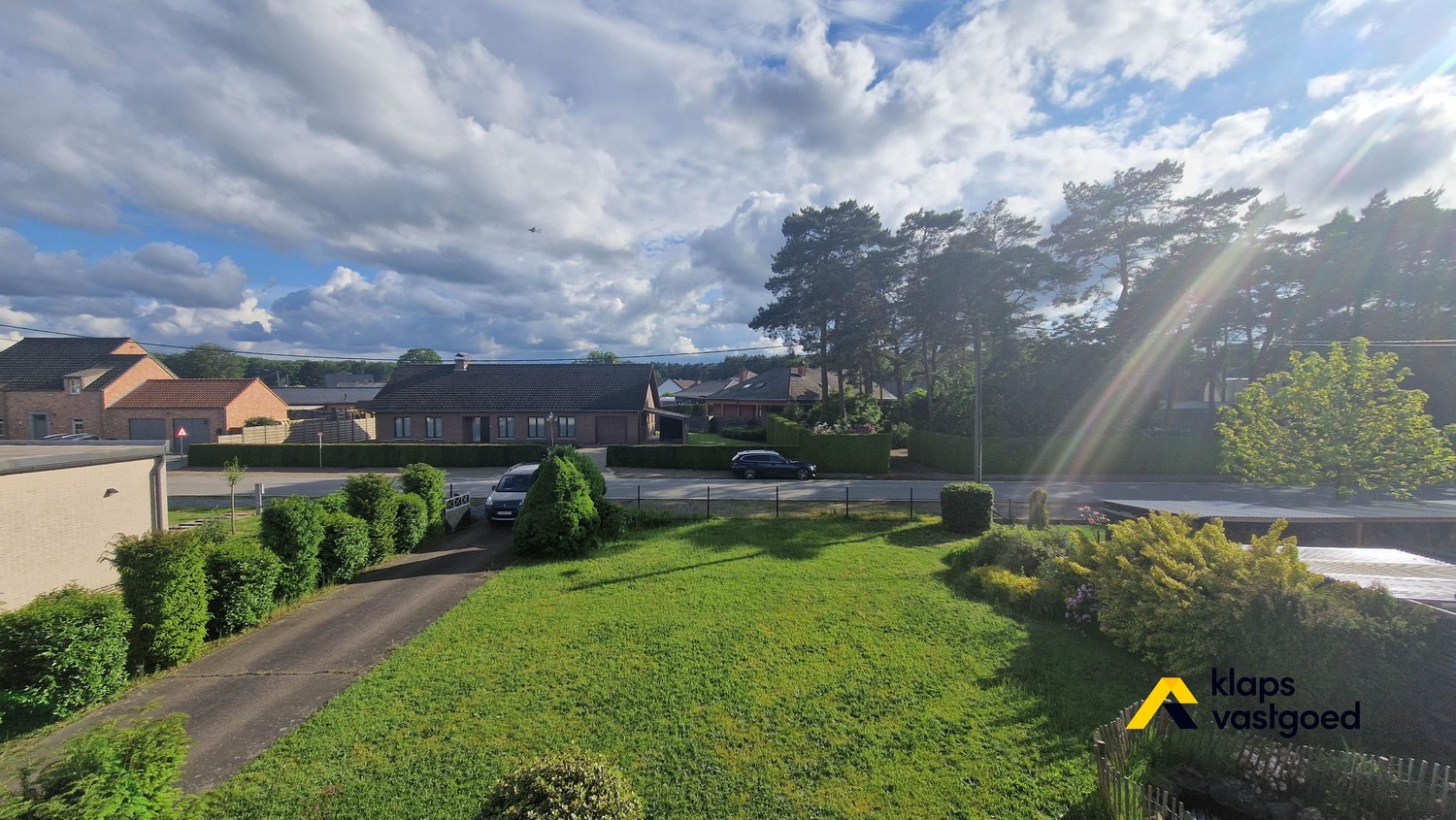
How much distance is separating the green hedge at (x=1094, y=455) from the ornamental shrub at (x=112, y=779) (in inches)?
1064

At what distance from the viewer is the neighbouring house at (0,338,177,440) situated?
108 ft

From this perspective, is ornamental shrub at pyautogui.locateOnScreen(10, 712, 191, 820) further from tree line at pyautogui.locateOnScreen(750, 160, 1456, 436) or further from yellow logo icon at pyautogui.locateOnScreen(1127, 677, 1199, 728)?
tree line at pyautogui.locateOnScreen(750, 160, 1456, 436)

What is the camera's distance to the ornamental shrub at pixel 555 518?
39.8ft

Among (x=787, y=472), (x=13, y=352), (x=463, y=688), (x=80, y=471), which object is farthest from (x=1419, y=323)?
(x=13, y=352)

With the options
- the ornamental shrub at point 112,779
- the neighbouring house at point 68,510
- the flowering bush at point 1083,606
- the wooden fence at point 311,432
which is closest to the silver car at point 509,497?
the neighbouring house at point 68,510

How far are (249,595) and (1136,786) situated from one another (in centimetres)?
1116

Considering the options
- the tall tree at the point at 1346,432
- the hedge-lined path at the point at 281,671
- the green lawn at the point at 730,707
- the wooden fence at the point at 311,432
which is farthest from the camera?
the wooden fence at the point at 311,432

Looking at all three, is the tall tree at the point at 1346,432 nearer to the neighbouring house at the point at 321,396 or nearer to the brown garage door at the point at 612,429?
the brown garage door at the point at 612,429

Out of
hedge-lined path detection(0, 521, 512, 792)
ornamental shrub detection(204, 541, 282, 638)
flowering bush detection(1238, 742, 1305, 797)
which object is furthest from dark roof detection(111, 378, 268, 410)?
flowering bush detection(1238, 742, 1305, 797)

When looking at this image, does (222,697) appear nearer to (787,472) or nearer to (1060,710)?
(1060,710)

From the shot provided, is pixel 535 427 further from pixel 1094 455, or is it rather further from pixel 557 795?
pixel 557 795

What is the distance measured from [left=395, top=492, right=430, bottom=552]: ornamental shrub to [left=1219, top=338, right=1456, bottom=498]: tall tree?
57.6 ft

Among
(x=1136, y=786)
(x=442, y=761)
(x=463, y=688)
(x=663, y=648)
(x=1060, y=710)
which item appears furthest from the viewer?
(x=663, y=648)

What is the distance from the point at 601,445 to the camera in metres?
35.6
